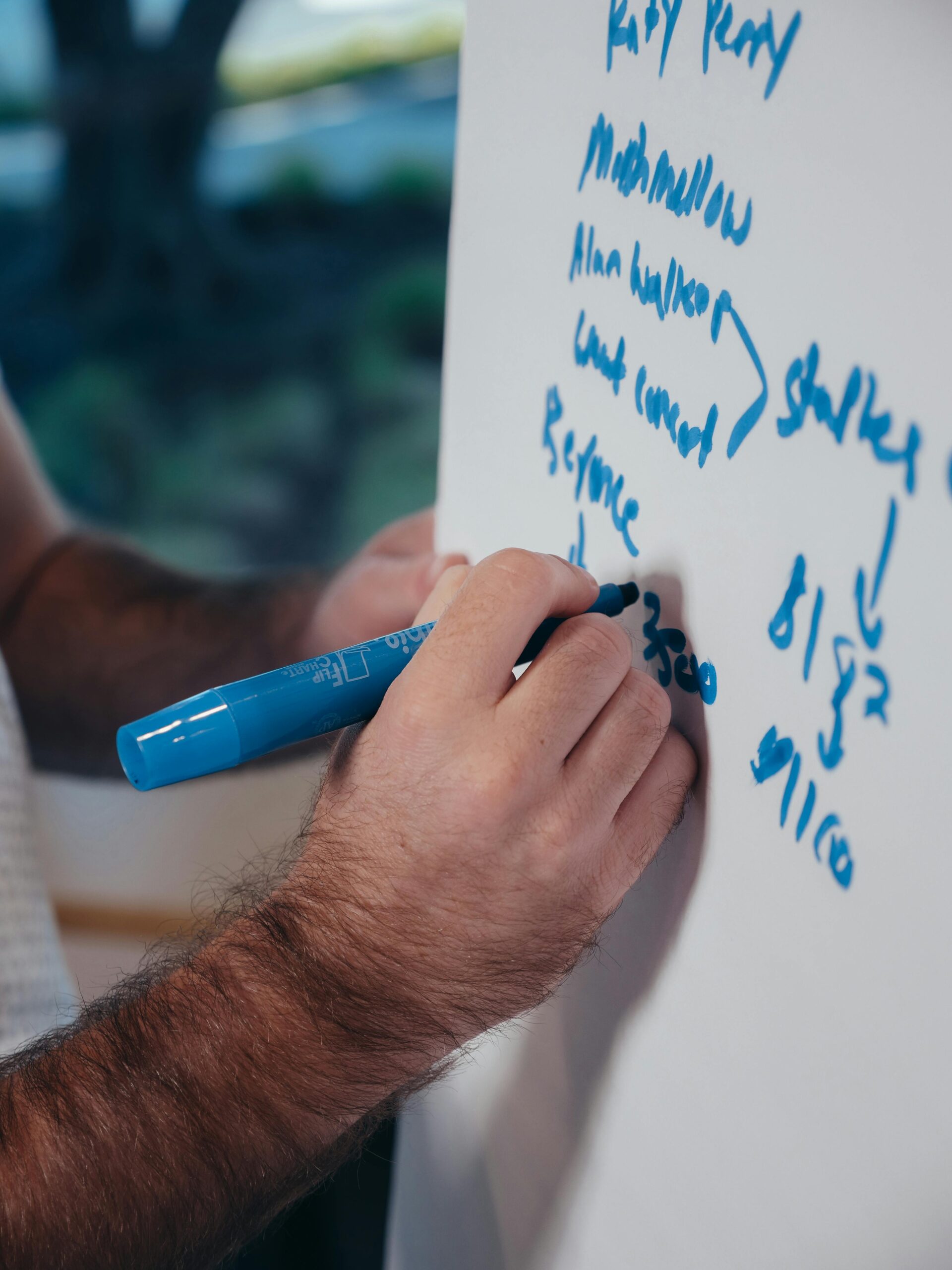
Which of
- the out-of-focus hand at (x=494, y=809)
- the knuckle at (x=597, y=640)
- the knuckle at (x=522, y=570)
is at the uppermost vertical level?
the knuckle at (x=522, y=570)

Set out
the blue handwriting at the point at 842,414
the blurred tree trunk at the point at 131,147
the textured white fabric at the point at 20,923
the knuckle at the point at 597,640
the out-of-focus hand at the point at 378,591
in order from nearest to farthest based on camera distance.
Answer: the blue handwriting at the point at 842,414 < the knuckle at the point at 597,640 < the textured white fabric at the point at 20,923 < the out-of-focus hand at the point at 378,591 < the blurred tree trunk at the point at 131,147

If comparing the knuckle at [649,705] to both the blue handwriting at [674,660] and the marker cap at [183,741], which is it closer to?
the blue handwriting at [674,660]

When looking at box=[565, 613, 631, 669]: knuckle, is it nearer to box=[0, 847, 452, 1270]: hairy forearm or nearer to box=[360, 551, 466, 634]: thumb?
box=[0, 847, 452, 1270]: hairy forearm

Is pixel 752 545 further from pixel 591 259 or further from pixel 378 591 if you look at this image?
pixel 378 591

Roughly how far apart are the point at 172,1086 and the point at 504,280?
1.20 feet

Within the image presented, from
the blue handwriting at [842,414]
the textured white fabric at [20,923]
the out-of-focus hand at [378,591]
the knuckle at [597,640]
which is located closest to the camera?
the blue handwriting at [842,414]

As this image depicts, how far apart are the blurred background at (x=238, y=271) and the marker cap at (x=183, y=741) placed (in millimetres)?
630

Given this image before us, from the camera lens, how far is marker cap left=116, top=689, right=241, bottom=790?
0.32 meters

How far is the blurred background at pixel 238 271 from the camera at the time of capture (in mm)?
847

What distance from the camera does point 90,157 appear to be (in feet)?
2.84

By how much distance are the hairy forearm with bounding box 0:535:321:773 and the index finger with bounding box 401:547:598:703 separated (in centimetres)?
58

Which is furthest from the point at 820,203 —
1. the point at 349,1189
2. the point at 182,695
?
the point at 349,1189

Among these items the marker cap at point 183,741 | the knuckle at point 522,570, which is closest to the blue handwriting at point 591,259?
the knuckle at point 522,570

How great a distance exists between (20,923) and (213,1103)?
0.29 metres
